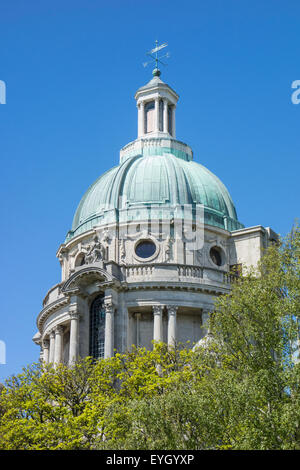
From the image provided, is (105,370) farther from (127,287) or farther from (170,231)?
(170,231)

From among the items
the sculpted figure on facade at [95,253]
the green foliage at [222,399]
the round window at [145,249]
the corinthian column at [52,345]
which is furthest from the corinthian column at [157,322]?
the green foliage at [222,399]

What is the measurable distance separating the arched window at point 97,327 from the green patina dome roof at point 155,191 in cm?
699

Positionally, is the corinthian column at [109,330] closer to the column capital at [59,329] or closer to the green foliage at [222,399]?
the column capital at [59,329]

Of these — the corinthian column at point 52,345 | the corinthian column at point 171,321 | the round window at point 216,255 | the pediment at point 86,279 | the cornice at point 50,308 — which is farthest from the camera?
the round window at point 216,255

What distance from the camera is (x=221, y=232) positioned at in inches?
2628

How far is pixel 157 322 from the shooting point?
6050 cm

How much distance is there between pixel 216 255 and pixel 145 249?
549 cm

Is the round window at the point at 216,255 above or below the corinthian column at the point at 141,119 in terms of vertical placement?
below

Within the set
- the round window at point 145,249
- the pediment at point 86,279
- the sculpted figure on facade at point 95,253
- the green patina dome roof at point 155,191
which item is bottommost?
the pediment at point 86,279

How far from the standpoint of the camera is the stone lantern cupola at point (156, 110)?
7400 centimetres

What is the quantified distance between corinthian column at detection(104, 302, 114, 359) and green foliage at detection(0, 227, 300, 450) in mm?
10724

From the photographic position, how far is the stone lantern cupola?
74.0 metres
